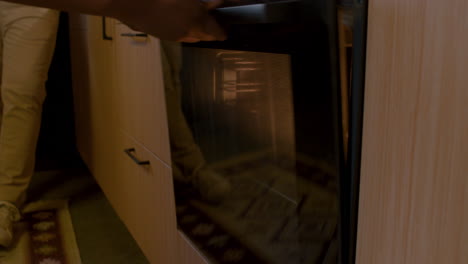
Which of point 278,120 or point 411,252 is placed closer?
point 411,252

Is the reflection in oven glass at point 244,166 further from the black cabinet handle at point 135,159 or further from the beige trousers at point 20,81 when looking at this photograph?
the beige trousers at point 20,81

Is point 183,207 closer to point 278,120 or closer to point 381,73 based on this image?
point 278,120

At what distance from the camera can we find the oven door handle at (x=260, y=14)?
48 cm

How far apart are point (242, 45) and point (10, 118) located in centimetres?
148

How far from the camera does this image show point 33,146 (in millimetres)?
1889

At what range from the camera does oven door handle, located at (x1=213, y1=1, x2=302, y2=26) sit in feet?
1.58

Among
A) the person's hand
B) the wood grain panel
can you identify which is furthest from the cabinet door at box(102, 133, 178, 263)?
the wood grain panel

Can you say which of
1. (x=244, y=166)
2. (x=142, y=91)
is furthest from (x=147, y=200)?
(x=244, y=166)

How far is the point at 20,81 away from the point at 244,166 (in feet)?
4.54

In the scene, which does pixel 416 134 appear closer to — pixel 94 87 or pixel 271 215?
pixel 271 215

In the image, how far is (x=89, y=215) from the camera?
6.13 feet

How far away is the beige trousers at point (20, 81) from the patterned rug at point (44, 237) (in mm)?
102

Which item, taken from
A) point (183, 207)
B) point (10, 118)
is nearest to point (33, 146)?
point (10, 118)

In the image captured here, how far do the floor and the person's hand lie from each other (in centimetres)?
103
